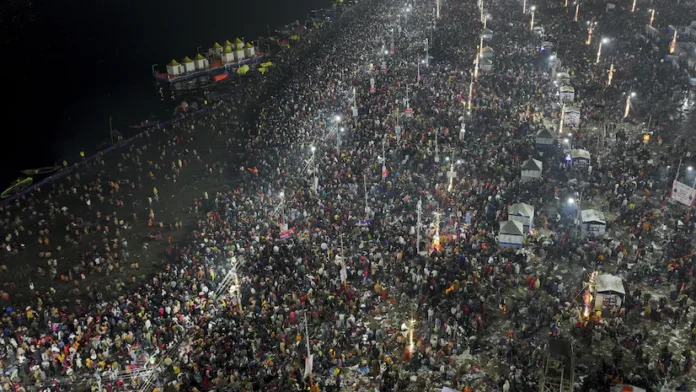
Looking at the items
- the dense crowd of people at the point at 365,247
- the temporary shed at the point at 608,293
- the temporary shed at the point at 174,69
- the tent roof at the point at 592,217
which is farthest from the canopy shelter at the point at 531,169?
the temporary shed at the point at 174,69

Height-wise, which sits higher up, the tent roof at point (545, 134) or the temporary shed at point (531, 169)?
the tent roof at point (545, 134)

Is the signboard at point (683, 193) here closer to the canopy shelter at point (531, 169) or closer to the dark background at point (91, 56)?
the canopy shelter at point (531, 169)

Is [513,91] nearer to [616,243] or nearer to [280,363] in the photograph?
[616,243]

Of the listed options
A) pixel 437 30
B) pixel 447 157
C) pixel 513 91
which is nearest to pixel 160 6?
pixel 437 30

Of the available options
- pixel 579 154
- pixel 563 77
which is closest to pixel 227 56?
Result: pixel 563 77

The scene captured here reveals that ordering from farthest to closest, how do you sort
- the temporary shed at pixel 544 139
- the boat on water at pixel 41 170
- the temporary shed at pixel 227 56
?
the temporary shed at pixel 227 56 → the boat on water at pixel 41 170 → the temporary shed at pixel 544 139
